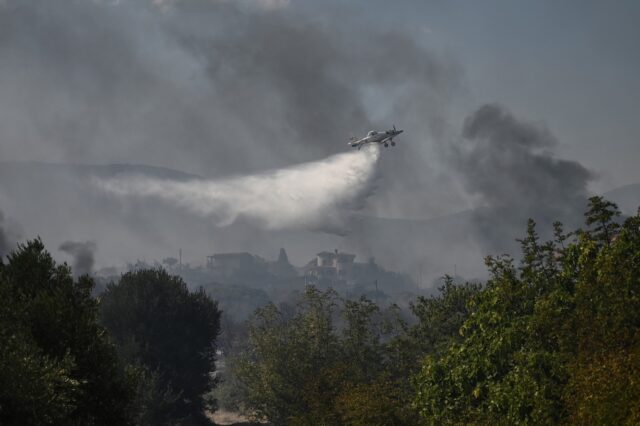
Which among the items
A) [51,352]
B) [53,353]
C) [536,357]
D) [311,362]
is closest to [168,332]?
[311,362]

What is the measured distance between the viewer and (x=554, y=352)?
37.5 metres

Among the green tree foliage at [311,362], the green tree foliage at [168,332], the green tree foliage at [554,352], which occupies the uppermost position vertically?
the green tree foliage at [168,332]

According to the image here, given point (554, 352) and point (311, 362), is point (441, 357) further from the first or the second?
point (311, 362)

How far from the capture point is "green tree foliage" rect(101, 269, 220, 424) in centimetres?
8088

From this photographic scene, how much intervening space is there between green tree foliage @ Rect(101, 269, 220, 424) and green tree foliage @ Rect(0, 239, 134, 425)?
145 ft

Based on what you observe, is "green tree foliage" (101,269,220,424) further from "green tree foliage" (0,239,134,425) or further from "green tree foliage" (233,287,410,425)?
"green tree foliage" (0,239,134,425)

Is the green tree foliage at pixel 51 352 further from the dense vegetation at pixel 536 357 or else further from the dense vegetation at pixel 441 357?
the dense vegetation at pixel 536 357

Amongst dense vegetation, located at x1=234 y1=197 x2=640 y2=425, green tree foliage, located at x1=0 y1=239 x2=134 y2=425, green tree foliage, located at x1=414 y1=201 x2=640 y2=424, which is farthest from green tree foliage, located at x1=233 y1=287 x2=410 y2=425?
green tree foliage, located at x1=0 y1=239 x2=134 y2=425

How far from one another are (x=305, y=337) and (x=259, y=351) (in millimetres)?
5549

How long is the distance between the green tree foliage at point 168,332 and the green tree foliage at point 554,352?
43.3m

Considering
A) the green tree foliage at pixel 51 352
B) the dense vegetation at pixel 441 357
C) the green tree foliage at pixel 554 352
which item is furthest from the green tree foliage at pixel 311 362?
the green tree foliage at pixel 51 352

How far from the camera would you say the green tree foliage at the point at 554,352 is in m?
31.0

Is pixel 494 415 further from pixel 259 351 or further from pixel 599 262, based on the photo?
pixel 259 351

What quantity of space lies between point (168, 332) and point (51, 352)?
173ft
